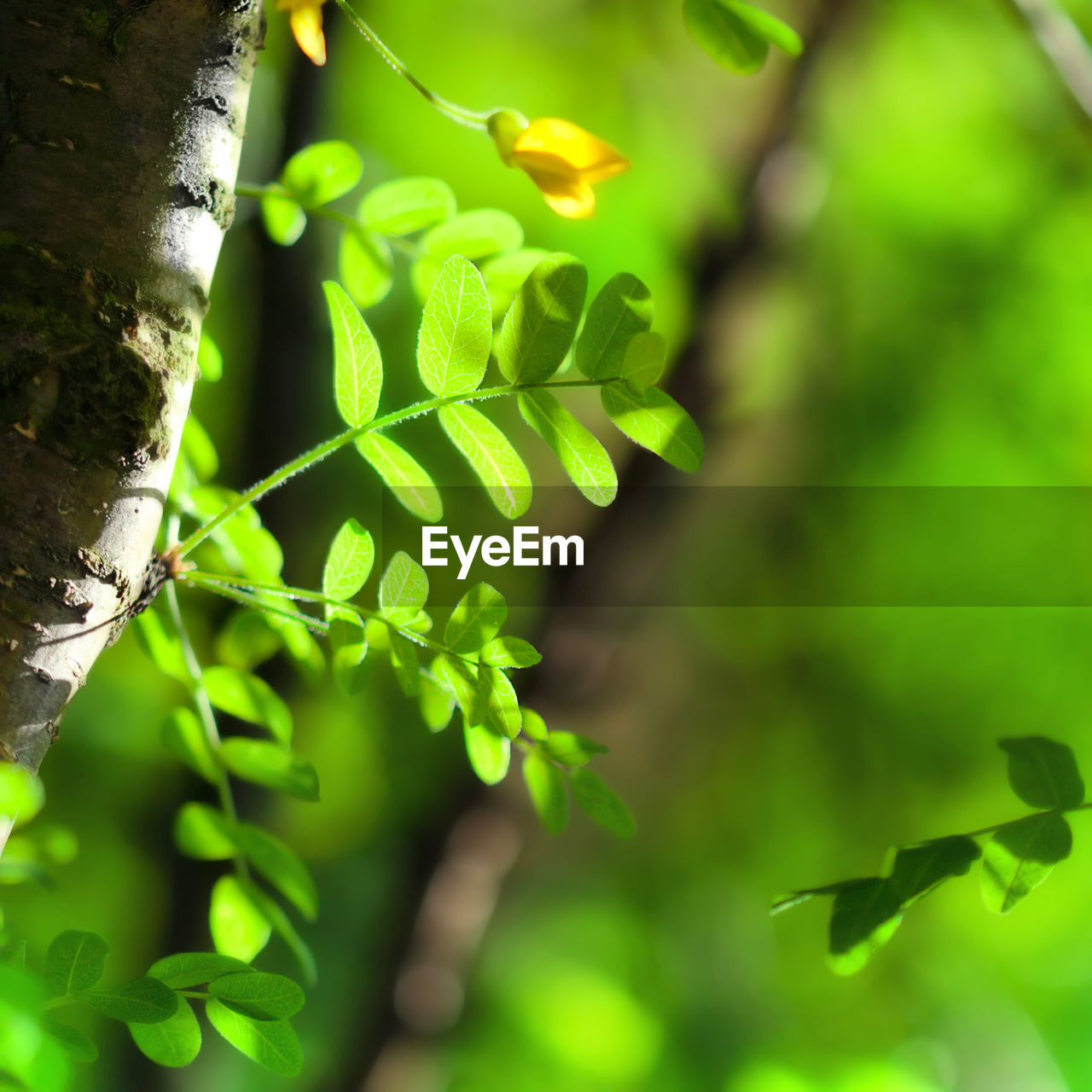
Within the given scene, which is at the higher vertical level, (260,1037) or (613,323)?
(613,323)

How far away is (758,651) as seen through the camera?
1340 mm

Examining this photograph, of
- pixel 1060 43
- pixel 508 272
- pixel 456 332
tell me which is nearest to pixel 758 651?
pixel 1060 43

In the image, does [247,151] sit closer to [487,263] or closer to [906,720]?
[487,263]

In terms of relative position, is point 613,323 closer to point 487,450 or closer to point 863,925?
point 487,450

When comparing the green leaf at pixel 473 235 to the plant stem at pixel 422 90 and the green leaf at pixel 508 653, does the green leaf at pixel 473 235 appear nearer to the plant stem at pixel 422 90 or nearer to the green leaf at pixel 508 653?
the plant stem at pixel 422 90

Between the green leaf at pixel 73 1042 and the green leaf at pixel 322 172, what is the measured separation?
0.29 m

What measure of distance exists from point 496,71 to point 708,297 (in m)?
0.45

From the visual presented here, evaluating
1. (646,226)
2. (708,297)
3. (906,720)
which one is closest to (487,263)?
(708,297)

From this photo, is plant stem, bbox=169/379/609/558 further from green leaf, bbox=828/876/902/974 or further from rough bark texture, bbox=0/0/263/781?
green leaf, bbox=828/876/902/974

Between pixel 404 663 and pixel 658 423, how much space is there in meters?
0.10

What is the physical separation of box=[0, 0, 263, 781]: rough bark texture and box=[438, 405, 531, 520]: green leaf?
0.08m

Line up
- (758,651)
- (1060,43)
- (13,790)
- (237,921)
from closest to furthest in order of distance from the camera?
(13,790)
(237,921)
(1060,43)
(758,651)

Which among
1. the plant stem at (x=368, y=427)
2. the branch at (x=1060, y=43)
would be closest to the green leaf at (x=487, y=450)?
the plant stem at (x=368, y=427)

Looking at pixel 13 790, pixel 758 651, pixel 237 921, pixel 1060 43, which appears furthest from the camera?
pixel 758 651
